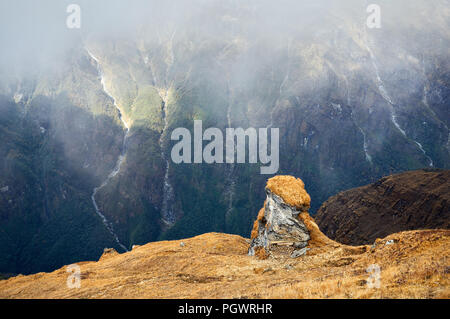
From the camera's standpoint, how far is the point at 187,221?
197 metres

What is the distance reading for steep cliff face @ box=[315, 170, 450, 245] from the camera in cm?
7538

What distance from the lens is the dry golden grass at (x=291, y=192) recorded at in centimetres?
3156

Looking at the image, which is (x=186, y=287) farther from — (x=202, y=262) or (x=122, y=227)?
(x=122, y=227)

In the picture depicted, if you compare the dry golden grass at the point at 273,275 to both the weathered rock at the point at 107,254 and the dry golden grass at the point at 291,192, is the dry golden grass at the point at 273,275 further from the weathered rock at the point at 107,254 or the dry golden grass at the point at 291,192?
the weathered rock at the point at 107,254

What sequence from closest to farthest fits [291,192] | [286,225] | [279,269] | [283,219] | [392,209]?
[279,269] < [286,225] < [283,219] < [291,192] < [392,209]

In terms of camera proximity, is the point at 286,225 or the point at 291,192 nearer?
the point at 286,225

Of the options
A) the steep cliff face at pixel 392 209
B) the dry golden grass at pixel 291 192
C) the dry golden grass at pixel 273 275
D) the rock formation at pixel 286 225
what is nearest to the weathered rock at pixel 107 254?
the dry golden grass at pixel 273 275

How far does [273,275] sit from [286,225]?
8854 millimetres

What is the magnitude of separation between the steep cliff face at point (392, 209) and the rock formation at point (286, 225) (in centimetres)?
5177

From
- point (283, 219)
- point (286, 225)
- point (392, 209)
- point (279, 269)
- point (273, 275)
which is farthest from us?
point (392, 209)

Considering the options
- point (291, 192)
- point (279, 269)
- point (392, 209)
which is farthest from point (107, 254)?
point (392, 209)

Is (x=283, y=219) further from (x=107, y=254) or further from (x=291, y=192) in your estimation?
(x=107, y=254)

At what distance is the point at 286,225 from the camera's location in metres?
30.5

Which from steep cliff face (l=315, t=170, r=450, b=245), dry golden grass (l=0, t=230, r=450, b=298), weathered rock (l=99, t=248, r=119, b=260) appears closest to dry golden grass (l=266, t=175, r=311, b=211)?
dry golden grass (l=0, t=230, r=450, b=298)
